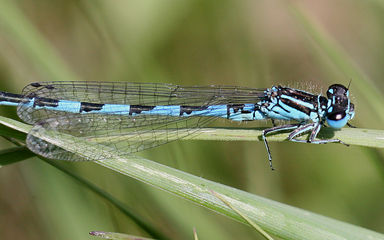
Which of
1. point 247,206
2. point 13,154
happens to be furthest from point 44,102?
point 247,206

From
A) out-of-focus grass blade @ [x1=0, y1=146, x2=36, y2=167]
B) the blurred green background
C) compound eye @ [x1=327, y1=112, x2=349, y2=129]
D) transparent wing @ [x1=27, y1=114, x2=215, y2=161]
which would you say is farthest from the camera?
the blurred green background

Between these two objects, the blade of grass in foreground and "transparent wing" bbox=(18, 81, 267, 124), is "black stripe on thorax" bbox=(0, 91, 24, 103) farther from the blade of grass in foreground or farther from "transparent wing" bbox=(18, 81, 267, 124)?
the blade of grass in foreground

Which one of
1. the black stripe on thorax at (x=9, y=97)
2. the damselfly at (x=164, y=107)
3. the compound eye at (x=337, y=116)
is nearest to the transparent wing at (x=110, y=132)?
the damselfly at (x=164, y=107)

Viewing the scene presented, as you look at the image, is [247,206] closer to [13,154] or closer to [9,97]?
[13,154]

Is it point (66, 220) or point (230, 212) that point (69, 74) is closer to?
point (66, 220)

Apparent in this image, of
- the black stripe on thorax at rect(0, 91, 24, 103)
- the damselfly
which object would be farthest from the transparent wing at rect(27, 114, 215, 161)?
the black stripe on thorax at rect(0, 91, 24, 103)

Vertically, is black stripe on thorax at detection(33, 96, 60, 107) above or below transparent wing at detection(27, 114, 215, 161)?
above

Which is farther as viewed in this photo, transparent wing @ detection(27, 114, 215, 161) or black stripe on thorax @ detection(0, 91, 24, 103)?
black stripe on thorax @ detection(0, 91, 24, 103)

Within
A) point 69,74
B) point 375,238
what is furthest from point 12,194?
point 375,238
